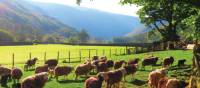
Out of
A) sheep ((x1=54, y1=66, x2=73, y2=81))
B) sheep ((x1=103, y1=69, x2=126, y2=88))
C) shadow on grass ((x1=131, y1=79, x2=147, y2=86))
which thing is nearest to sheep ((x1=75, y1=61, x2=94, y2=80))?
sheep ((x1=54, y1=66, x2=73, y2=81))

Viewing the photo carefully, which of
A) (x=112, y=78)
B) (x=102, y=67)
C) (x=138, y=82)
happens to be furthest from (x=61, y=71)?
(x=112, y=78)

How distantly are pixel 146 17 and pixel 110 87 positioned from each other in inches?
1902

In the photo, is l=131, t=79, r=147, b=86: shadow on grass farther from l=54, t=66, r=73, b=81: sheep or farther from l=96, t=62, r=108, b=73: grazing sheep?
l=54, t=66, r=73, b=81: sheep

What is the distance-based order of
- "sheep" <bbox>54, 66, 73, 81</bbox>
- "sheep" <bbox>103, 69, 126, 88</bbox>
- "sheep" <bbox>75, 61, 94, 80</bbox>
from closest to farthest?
"sheep" <bbox>103, 69, 126, 88</bbox>, "sheep" <bbox>54, 66, 73, 81</bbox>, "sheep" <bbox>75, 61, 94, 80</bbox>

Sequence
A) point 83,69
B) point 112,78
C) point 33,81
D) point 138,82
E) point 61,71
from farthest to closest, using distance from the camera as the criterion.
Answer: point 83,69
point 61,71
point 138,82
point 112,78
point 33,81

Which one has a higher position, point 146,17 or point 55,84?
point 146,17

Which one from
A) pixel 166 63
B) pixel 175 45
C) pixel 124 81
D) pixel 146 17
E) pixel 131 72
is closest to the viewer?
pixel 124 81

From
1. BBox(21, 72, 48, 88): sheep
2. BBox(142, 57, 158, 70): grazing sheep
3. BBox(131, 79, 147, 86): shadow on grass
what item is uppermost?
BBox(142, 57, 158, 70): grazing sheep

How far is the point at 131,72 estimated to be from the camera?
2881 cm

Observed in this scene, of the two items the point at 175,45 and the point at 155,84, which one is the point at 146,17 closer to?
the point at 175,45

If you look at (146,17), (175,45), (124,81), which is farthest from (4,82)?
(146,17)

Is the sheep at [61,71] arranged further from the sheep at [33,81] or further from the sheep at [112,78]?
the sheep at [112,78]

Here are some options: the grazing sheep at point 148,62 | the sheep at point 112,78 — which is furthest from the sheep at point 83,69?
the sheep at point 112,78

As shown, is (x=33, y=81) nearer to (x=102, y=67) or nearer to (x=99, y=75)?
(x=99, y=75)
